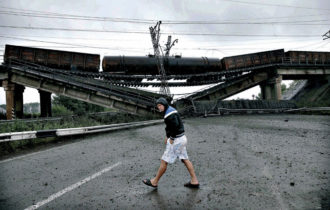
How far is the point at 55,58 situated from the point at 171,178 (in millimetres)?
22356

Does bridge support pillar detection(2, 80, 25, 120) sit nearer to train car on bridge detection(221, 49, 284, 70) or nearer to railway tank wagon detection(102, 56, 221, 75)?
railway tank wagon detection(102, 56, 221, 75)

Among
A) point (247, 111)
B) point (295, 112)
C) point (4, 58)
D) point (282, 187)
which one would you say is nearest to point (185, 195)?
point (282, 187)

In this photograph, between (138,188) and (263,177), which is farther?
(263,177)

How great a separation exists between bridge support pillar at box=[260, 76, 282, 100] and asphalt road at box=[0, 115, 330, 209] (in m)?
25.3

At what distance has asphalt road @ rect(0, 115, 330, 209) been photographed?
3.16 metres

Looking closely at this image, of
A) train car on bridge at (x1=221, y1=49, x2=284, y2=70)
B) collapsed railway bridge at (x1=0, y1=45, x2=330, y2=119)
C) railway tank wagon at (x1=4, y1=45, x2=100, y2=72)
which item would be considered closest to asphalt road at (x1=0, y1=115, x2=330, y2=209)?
collapsed railway bridge at (x1=0, y1=45, x2=330, y2=119)

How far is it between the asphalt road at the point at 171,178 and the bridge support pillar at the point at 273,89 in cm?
2526

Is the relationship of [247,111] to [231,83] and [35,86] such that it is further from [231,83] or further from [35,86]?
[35,86]

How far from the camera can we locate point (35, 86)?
18.4 m

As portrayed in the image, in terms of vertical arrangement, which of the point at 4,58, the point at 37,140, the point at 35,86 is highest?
the point at 4,58

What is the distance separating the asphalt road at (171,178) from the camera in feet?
10.4

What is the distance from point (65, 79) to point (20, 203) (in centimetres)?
1622

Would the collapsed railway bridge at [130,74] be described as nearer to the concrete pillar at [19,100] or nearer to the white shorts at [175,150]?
the concrete pillar at [19,100]

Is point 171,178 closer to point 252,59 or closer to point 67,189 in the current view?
point 67,189
